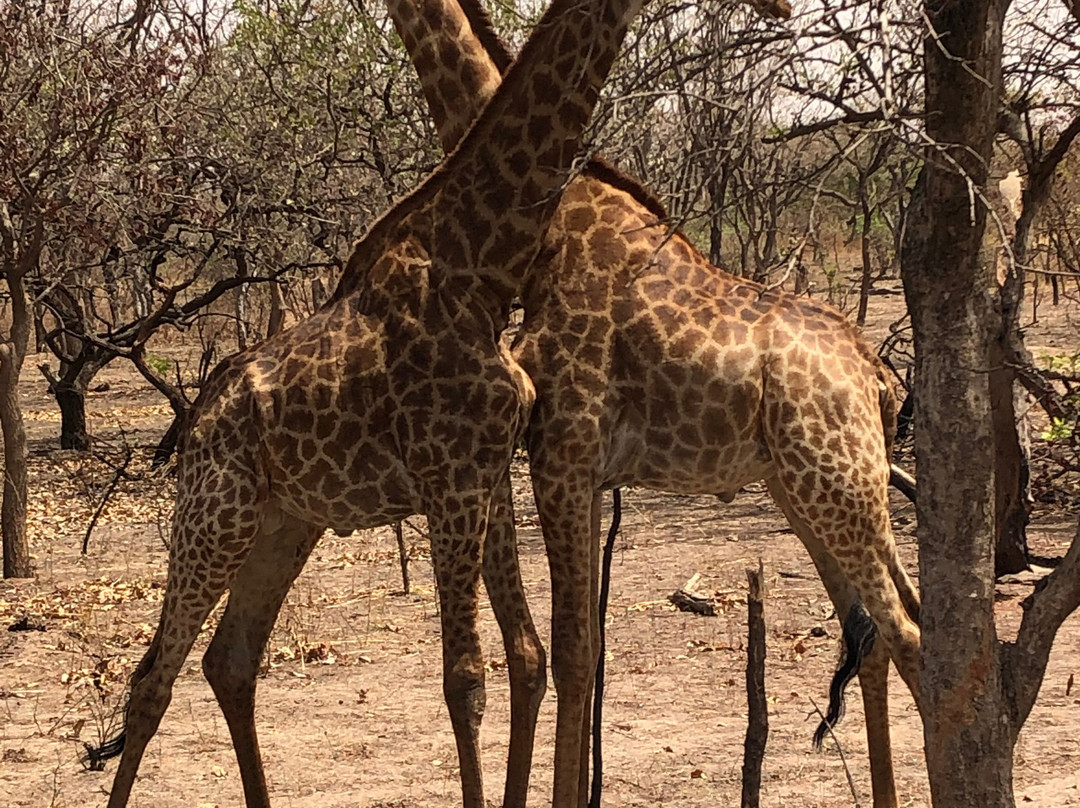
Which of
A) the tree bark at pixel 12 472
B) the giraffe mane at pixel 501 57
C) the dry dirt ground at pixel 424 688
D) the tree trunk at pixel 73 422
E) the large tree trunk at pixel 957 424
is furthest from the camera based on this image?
the tree trunk at pixel 73 422

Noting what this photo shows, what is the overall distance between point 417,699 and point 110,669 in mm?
1643

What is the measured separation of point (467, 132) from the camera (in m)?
4.94

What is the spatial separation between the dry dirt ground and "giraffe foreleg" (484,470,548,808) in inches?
25.9

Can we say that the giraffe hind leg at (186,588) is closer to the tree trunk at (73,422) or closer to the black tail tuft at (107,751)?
the black tail tuft at (107,751)

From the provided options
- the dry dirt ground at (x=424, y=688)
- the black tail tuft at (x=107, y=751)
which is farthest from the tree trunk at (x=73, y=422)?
the black tail tuft at (x=107, y=751)

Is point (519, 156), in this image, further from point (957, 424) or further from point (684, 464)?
point (957, 424)

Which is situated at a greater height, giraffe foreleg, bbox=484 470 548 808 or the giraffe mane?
the giraffe mane

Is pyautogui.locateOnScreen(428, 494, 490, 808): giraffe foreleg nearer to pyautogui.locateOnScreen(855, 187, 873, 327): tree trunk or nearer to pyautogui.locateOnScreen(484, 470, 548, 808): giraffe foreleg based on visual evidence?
pyautogui.locateOnScreen(484, 470, 548, 808): giraffe foreleg

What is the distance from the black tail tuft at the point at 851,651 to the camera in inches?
209

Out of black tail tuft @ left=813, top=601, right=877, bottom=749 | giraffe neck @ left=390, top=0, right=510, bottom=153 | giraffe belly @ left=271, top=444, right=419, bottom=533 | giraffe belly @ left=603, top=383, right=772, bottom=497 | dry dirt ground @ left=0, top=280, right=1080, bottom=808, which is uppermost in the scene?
giraffe neck @ left=390, top=0, right=510, bottom=153

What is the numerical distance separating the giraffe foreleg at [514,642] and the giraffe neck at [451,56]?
1.34 m

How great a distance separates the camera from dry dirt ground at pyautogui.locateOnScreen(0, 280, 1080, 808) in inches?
229

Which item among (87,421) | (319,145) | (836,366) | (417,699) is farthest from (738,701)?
(87,421)

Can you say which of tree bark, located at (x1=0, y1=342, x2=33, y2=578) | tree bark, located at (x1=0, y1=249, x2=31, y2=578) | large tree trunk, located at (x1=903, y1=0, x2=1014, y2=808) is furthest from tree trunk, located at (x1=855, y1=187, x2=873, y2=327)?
tree bark, located at (x1=0, y1=342, x2=33, y2=578)
